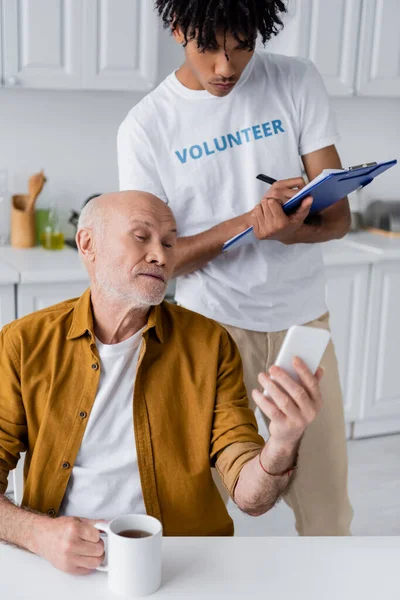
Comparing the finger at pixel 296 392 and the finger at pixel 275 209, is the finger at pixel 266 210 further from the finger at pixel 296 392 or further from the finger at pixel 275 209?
the finger at pixel 296 392

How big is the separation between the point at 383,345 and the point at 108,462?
2.34 m

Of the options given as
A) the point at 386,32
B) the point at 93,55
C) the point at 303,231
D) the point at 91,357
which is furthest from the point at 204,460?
the point at 386,32

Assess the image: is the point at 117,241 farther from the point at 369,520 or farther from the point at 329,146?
the point at 369,520

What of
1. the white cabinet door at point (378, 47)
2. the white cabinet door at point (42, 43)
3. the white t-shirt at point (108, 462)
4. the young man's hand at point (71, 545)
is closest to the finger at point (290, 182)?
the white t-shirt at point (108, 462)

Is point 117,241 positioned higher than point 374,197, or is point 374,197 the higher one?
point 117,241

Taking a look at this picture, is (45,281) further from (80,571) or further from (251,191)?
(80,571)

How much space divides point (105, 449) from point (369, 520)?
1.75m

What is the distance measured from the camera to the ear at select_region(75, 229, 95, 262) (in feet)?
5.32

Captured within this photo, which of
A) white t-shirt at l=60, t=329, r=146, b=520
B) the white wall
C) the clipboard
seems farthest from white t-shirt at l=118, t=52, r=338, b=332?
the white wall

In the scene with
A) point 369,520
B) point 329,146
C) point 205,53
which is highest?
point 205,53

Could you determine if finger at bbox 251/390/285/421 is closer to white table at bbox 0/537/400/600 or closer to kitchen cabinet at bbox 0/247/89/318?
white table at bbox 0/537/400/600

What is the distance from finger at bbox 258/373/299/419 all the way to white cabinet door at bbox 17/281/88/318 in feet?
6.14

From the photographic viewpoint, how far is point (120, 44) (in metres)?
3.09

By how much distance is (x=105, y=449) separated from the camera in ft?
5.16
